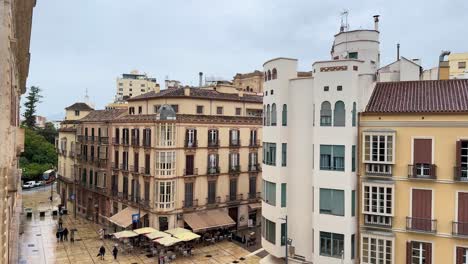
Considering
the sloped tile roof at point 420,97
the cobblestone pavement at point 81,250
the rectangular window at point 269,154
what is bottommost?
the cobblestone pavement at point 81,250

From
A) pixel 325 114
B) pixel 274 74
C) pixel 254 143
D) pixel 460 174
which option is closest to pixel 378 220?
pixel 460 174

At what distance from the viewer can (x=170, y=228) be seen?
3784 centimetres

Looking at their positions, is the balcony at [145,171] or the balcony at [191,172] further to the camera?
the balcony at [191,172]

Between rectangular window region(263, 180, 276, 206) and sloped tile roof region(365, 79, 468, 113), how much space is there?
821 centimetres

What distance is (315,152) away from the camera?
2391 cm

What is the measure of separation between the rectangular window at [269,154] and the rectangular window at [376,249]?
7.73 m

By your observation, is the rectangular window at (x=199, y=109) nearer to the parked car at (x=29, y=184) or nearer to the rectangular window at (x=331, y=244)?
the rectangular window at (x=331, y=244)

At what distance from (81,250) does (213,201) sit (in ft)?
47.3

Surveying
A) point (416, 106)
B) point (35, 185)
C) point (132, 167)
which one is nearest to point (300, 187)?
point (416, 106)

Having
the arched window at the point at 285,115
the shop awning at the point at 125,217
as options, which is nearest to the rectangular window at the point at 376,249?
the arched window at the point at 285,115

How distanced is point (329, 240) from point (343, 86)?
9667 millimetres

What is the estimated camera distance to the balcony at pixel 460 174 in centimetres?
2045

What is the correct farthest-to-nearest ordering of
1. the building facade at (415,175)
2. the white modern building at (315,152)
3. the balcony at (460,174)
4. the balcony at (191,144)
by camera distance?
the balcony at (191,144), the white modern building at (315,152), the building facade at (415,175), the balcony at (460,174)

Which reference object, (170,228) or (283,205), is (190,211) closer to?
(170,228)
